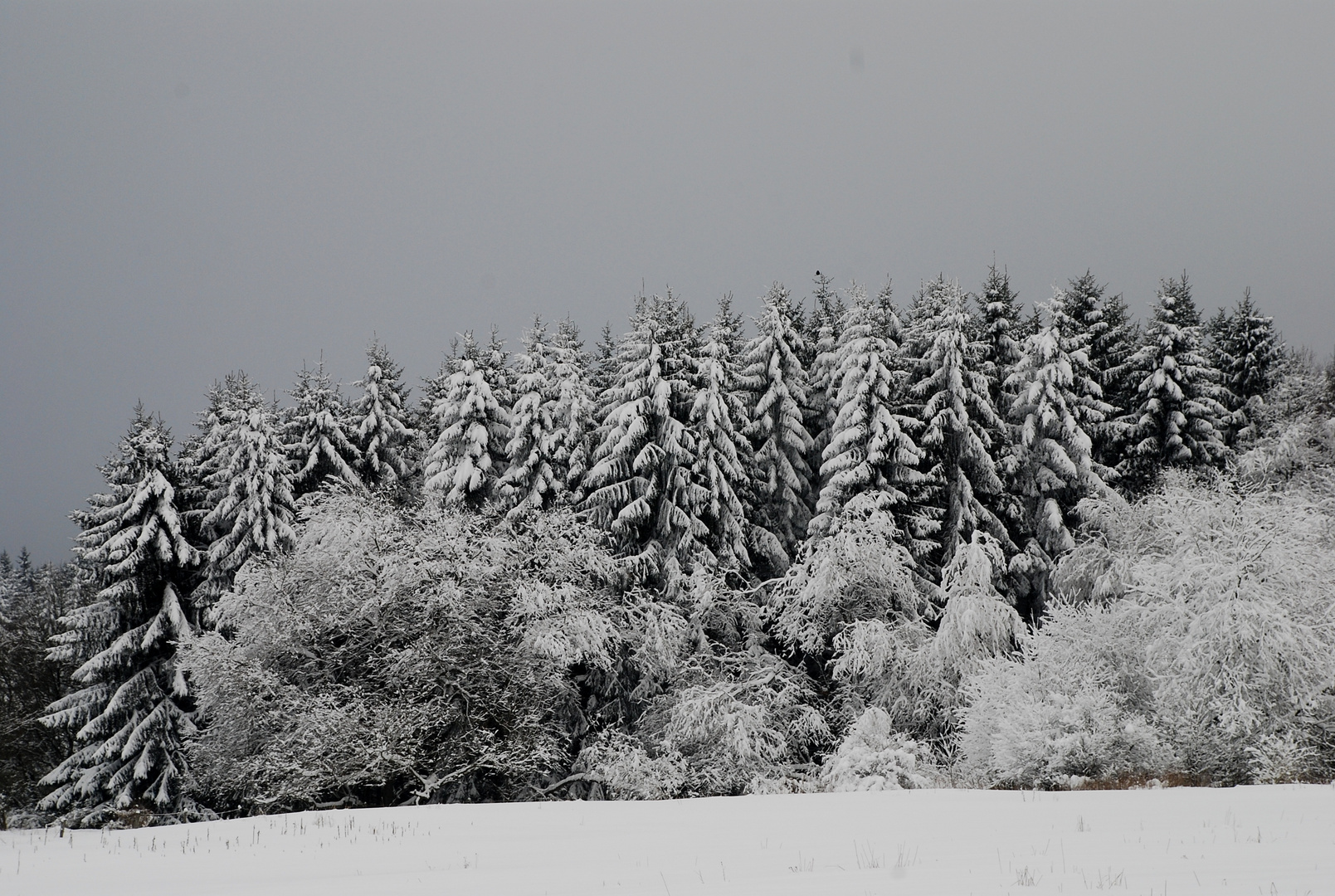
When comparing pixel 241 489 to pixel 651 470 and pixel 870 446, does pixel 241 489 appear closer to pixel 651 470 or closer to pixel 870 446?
pixel 651 470

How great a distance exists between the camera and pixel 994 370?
34.0 metres

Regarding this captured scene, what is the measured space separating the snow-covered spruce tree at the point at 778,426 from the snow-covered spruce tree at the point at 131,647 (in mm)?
19788

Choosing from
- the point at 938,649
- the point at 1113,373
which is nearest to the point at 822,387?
the point at 1113,373

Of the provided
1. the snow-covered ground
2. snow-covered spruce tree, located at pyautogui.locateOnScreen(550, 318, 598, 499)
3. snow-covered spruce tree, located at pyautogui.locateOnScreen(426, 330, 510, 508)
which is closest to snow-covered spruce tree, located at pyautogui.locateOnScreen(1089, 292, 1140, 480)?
snow-covered spruce tree, located at pyautogui.locateOnScreen(550, 318, 598, 499)

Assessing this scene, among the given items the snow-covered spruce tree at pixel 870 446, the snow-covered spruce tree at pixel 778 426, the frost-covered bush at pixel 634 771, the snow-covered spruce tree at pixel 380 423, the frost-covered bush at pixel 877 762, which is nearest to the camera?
the frost-covered bush at pixel 877 762

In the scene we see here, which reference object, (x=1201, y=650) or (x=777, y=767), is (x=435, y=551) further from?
(x=1201, y=650)

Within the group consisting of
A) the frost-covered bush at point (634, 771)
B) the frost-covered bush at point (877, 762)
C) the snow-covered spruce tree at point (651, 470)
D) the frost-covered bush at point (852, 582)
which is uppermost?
the snow-covered spruce tree at point (651, 470)

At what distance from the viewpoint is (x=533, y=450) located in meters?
32.1

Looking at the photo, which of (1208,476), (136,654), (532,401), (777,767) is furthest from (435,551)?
(1208,476)

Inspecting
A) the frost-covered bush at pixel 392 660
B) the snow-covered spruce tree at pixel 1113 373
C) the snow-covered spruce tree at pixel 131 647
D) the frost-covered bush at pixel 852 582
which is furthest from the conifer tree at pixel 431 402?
the snow-covered spruce tree at pixel 1113 373

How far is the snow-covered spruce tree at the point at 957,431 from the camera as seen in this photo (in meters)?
31.4

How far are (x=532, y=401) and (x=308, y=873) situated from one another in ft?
77.9

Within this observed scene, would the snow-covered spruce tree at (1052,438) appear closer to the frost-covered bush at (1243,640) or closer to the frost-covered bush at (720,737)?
the frost-covered bush at (720,737)

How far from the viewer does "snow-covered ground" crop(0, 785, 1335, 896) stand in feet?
24.3
